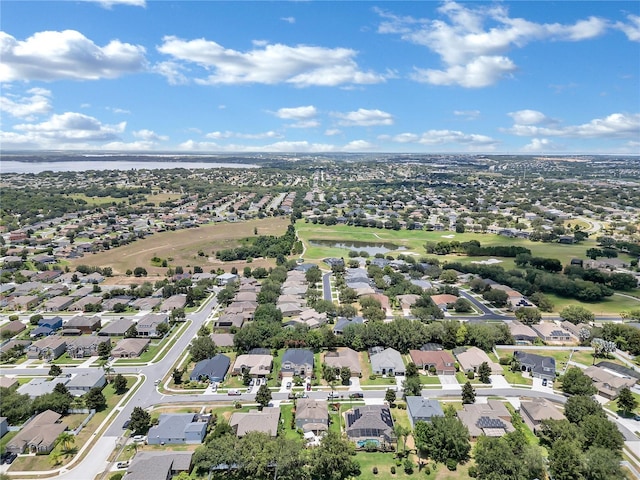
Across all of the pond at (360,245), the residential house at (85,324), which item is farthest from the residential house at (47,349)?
the pond at (360,245)

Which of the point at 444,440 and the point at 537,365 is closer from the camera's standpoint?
the point at 444,440

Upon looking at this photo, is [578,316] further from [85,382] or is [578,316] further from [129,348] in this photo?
[85,382]

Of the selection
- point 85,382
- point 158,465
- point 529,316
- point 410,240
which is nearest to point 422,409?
point 158,465

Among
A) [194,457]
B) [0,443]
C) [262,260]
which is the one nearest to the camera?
[194,457]

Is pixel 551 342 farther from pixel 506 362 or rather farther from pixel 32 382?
pixel 32 382

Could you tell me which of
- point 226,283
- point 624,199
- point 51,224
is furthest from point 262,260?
point 624,199
